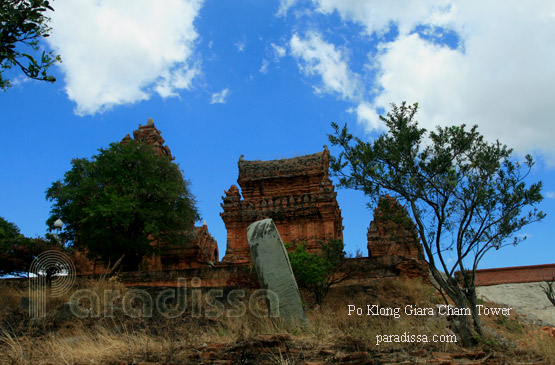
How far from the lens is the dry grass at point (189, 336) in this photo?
6.96 meters

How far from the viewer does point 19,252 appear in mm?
18500

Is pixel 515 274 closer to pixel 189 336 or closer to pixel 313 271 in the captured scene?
pixel 313 271

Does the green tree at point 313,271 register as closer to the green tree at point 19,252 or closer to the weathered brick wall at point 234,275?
the weathered brick wall at point 234,275

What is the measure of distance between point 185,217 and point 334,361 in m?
14.7

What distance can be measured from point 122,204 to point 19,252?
4872mm

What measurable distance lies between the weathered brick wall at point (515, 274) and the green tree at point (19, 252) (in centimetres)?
1710

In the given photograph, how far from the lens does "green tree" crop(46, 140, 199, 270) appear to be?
58.9 feet

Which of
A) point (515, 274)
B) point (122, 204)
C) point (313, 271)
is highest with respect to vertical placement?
point (122, 204)

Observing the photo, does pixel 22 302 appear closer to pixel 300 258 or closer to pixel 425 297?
pixel 300 258

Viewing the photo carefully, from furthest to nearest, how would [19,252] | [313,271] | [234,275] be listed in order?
[19,252] < [234,275] < [313,271]

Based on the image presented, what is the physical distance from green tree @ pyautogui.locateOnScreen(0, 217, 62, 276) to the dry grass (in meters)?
5.18

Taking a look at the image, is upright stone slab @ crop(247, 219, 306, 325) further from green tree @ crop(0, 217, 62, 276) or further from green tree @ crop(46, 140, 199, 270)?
green tree @ crop(0, 217, 62, 276)

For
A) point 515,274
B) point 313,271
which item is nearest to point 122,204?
point 313,271

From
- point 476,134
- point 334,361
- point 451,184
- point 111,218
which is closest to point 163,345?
point 334,361
